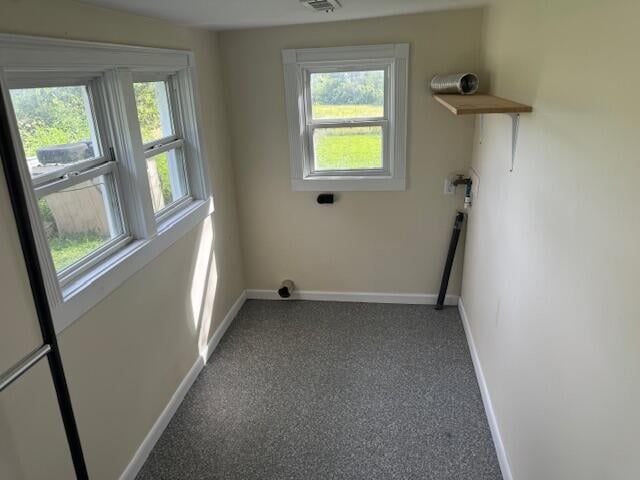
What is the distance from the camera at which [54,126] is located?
1.94m

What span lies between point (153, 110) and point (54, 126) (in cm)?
88

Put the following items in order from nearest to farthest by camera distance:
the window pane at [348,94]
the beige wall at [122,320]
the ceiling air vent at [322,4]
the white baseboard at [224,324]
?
the beige wall at [122,320] < the ceiling air vent at [322,4] < the white baseboard at [224,324] < the window pane at [348,94]

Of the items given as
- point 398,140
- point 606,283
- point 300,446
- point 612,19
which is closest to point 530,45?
point 612,19

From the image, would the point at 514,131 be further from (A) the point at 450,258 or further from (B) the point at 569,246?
(A) the point at 450,258

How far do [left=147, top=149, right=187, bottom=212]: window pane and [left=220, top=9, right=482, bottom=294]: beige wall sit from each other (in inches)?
29.1

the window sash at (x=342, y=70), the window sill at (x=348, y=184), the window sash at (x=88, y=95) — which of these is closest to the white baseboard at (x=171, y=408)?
the window sill at (x=348, y=184)

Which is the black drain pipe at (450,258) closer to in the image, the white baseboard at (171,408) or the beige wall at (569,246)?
the beige wall at (569,246)

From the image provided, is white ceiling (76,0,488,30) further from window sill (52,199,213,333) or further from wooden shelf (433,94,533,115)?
window sill (52,199,213,333)

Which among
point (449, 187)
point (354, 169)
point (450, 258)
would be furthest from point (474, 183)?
point (354, 169)

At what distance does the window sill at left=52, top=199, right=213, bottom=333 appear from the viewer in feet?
6.02

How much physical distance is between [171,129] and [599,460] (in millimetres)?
2806

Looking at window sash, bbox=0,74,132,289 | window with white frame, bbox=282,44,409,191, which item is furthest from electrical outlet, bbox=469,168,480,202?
window sash, bbox=0,74,132,289

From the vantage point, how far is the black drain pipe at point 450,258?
11.7ft

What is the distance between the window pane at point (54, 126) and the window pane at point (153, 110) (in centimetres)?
41
